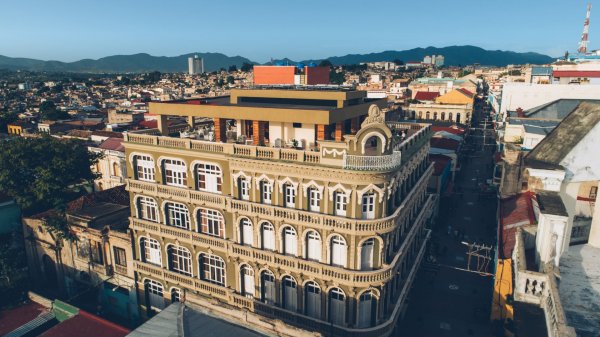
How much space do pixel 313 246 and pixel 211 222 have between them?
960cm

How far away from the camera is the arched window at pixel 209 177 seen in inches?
1323

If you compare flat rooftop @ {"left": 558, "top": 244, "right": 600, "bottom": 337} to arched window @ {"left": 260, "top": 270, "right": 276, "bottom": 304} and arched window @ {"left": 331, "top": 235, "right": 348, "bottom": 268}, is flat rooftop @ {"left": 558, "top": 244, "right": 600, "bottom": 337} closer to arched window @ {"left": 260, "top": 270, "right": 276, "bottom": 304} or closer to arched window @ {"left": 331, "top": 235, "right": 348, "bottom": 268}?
arched window @ {"left": 331, "top": 235, "right": 348, "bottom": 268}

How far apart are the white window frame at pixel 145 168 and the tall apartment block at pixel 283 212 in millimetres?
115

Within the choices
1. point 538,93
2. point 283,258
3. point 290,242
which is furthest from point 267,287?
point 538,93

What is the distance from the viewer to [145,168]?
122 ft

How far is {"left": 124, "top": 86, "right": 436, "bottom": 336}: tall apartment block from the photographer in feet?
94.9

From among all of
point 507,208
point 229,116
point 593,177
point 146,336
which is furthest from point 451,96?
point 146,336

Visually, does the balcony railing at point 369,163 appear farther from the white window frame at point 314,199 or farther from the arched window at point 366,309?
the arched window at point 366,309

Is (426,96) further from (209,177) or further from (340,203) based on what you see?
(340,203)

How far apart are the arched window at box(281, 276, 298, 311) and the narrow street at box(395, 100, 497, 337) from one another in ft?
36.9

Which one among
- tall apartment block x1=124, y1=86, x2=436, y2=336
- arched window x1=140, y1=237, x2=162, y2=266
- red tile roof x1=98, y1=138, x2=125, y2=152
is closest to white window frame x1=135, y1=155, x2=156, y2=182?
tall apartment block x1=124, y1=86, x2=436, y2=336

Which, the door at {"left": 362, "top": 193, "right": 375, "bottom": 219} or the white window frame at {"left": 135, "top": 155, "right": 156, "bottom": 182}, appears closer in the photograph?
the door at {"left": 362, "top": 193, "right": 375, "bottom": 219}

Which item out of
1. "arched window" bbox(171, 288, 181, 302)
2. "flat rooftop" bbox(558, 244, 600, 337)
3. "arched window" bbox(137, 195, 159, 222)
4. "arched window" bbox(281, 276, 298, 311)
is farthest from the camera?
"arched window" bbox(171, 288, 181, 302)

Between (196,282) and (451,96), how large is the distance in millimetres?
102185
